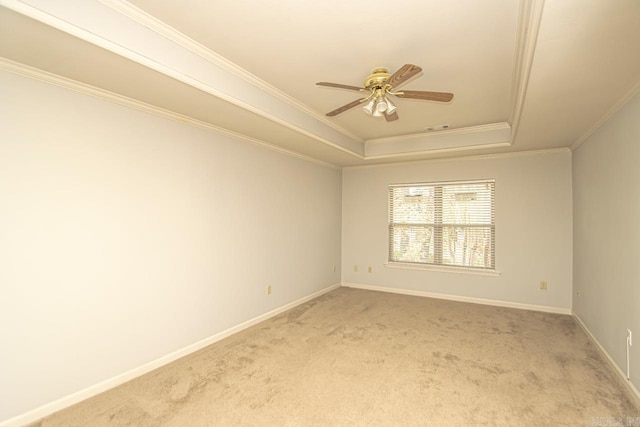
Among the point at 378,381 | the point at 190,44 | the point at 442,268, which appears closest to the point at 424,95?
the point at 190,44

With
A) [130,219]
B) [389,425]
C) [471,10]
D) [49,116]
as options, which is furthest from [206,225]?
[471,10]

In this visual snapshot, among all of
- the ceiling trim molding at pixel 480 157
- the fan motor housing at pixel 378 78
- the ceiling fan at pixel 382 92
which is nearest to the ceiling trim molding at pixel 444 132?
the ceiling trim molding at pixel 480 157

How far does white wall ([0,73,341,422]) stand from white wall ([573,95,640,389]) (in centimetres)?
354

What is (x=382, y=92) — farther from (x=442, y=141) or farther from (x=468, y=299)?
(x=468, y=299)

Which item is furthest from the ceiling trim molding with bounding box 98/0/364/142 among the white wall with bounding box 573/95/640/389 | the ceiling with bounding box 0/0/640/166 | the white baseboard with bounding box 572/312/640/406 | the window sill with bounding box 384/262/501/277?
the white baseboard with bounding box 572/312/640/406

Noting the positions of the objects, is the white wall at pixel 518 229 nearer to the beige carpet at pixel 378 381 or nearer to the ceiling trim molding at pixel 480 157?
the ceiling trim molding at pixel 480 157

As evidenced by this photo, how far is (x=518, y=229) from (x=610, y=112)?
7.23 ft

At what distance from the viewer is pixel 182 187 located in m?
3.04

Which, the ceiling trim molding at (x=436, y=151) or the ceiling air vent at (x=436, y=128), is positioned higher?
the ceiling air vent at (x=436, y=128)

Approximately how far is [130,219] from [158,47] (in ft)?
4.53

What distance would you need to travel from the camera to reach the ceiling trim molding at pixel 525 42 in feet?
5.16

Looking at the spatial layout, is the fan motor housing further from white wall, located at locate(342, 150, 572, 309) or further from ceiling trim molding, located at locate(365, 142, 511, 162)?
white wall, located at locate(342, 150, 572, 309)

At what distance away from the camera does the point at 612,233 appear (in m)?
2.78

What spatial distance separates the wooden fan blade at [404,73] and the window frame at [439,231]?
3330 millimetres
